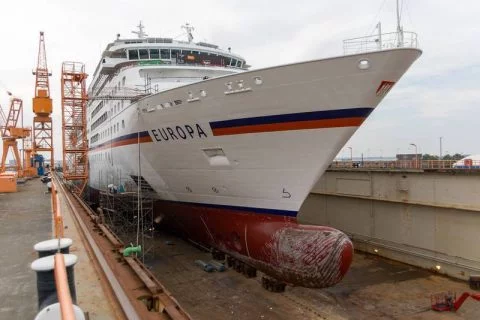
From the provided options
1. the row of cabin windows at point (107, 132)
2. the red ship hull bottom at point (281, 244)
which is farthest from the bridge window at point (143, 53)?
the red ship hull bottom at point (281, 244)

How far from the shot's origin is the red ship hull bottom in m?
8.47

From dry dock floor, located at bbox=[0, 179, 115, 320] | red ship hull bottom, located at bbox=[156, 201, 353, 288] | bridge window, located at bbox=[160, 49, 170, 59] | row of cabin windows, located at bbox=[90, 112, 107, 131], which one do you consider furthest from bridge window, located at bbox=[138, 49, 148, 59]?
red ship hull bottom, located at bbox=[156, 201, 353, 288]

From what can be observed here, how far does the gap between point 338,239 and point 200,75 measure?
921 cm

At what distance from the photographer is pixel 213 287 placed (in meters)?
11.5

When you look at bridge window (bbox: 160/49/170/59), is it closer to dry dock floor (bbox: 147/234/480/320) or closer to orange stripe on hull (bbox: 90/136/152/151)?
orange stripe on hull (bbox: 90/136/152/151)

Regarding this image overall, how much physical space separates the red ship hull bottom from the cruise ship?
0.03 m

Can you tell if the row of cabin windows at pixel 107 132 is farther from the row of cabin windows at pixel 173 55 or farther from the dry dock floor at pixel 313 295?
A: the dry dock floor at pixel 313 295

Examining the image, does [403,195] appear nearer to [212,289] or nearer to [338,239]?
[338,239]

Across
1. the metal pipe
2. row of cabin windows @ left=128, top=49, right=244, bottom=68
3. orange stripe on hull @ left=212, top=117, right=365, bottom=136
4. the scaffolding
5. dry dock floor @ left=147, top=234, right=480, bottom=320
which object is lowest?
dry dock floor @ left=147, top=234, right=480, bottom=320

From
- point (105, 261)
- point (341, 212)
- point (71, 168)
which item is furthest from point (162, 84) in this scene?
point (71, 168)

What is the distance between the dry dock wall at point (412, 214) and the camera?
12.9 meters

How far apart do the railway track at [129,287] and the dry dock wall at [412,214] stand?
1172cm

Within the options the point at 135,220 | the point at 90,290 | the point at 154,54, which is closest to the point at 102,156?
the point at 135,220

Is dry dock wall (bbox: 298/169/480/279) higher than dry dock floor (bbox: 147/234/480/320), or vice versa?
dry dock wall (bbox: 298/169/480/279)
